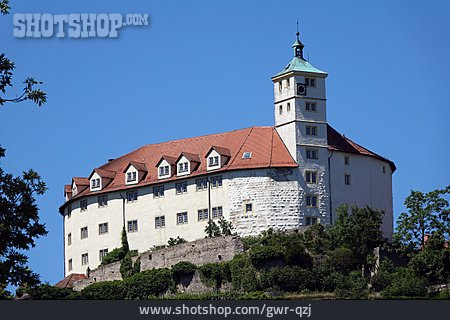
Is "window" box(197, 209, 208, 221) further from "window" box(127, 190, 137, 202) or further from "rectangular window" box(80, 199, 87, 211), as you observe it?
"rectangular window" box(80, 199, 87, 211)


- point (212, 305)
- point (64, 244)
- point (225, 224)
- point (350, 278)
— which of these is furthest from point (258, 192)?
point (212, 305)

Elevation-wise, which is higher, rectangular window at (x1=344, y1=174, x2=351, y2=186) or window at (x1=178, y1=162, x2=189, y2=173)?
window at (x1=178, y1=162, x2=189, y2=173)

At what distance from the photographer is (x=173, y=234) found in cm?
10625

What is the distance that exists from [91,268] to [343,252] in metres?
22.5

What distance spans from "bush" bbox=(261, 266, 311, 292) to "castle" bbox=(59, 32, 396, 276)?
6942mm

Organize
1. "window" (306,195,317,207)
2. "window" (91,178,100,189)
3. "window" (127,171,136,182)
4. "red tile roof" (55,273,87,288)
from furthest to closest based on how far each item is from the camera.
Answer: "window" (91,178,100,189) → "window" (127,171,136,182) → "red tile roof" (55,273,87,288) → "window" (306,195,317,207)

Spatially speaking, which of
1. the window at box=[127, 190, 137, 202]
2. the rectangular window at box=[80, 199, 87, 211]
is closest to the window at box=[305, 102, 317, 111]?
the window at box=[127, 190, 137, 202]

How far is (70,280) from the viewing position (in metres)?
109

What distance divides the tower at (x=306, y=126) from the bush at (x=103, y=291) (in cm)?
1429

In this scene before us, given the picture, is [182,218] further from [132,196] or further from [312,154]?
[312,154]

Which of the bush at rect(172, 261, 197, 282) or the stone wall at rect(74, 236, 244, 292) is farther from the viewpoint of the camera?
the bush at rect(172, 261, 197, 282)

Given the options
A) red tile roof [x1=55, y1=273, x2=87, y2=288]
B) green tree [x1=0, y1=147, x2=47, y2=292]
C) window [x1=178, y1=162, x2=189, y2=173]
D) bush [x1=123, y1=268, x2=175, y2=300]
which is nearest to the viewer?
green tree [x1=0, y1=147, x2=47, y2=292]

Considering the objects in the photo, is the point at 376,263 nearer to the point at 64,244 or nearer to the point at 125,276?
the point at 125,276

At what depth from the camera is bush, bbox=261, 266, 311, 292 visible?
313 ft
